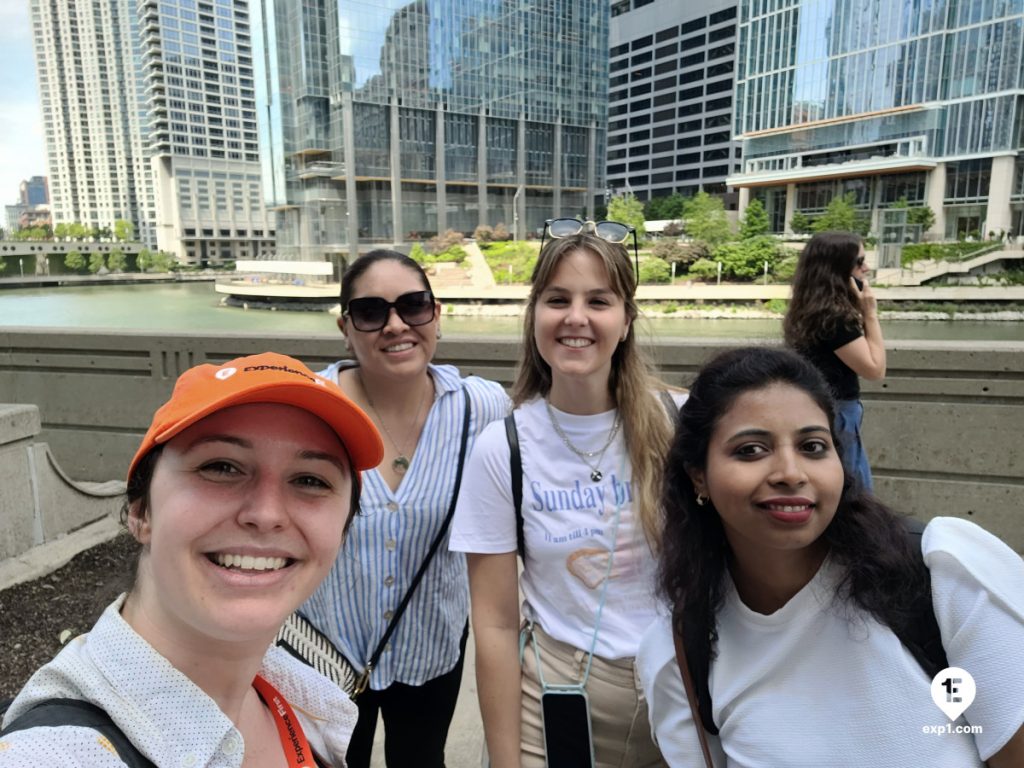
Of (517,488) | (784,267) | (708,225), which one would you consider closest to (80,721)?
(517,488)

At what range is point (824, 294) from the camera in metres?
3.30

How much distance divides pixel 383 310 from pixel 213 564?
131 cm

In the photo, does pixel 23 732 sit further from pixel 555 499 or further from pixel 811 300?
pixel 811 300

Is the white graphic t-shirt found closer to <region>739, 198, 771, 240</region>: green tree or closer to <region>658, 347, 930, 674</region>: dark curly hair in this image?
<region>658, 347, 930, 674</region>: dark curly hair

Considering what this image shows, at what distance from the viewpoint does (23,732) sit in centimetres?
73

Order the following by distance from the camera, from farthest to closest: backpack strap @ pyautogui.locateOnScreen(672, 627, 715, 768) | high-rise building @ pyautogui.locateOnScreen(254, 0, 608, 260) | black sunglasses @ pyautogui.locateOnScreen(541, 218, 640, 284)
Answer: high-rise building @ pyautogui.locateOnScreen(254, 0, 608, 260)
black sunglasses @ pyautogui.locateOnScreen(541, 218, 640, 284)
backpack strap @ pyautogui.locateOnScreen(672, 627, 715, 768)

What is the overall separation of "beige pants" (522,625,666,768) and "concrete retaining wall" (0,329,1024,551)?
2.01m

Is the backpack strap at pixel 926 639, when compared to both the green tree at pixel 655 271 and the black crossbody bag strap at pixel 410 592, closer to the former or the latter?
the black crossbody bag strap at pixel 410 592

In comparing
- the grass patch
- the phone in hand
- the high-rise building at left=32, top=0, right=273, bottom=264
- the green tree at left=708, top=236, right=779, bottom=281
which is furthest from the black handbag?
the high-rise building at left=32, top=0, right=273, bottom=264

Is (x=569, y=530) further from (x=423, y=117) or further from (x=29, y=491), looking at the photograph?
(x=423, y=117)

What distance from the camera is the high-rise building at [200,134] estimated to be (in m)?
95.6

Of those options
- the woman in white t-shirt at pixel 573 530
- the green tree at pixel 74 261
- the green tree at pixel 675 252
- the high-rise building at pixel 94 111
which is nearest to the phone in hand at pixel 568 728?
the woman in white t-shirt at pixel 573 530

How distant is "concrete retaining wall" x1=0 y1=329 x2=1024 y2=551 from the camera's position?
4137mm

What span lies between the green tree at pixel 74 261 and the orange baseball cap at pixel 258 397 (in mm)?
85626
